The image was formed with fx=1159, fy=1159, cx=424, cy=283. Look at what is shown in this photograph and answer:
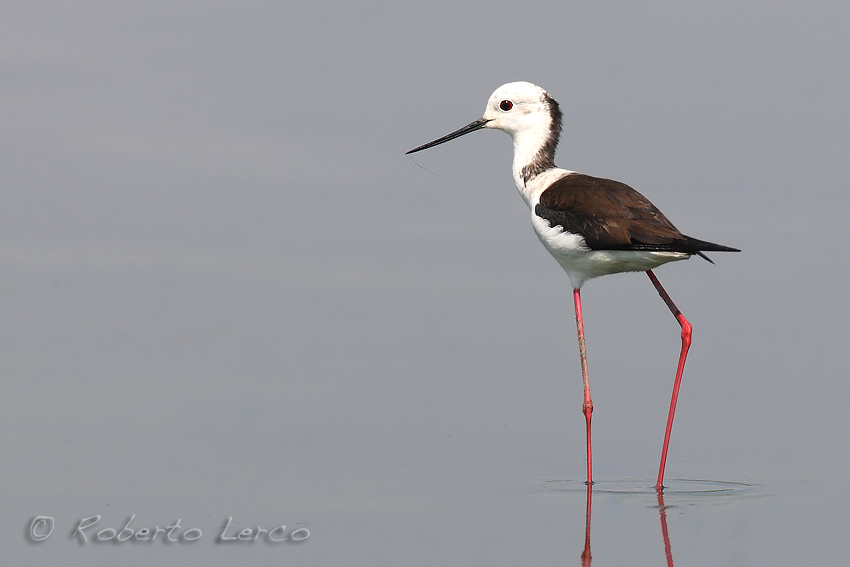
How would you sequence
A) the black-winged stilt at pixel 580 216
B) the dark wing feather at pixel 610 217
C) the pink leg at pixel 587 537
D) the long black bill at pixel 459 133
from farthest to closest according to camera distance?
the long black bill at pixel 459 133 → the black-winged stilt at pixel 580 216 → the dark wing feather at pixel 610 217 → the pink leg at pixel 587 537

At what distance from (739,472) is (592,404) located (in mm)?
1380

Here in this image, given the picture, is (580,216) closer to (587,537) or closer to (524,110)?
(524,110)

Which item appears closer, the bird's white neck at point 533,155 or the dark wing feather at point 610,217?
the dark wing feather at point 610,217

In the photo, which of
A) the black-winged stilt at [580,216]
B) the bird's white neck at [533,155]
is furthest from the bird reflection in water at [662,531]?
→ the bird's white neck at [533,155]

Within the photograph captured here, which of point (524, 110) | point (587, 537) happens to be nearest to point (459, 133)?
point (524, 110)

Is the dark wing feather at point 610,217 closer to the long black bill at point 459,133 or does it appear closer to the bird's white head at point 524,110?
the bird's white head at point 524,110

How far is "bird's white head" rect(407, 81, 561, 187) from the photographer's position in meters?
9.82

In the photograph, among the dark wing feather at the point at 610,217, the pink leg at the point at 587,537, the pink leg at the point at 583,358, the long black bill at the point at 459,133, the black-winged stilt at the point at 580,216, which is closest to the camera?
the pink leg at the point at 587,537

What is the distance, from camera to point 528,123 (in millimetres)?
9922

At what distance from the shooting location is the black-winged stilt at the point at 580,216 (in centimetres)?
825

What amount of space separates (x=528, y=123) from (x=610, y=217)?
178 centimetres

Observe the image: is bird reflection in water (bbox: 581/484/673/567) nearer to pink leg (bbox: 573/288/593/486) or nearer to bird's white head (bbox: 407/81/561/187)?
pink leg (bbox: 573/288/593/486)

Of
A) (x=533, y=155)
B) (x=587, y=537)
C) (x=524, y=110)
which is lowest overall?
(x=587, y=537)

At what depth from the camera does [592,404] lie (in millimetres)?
9453
